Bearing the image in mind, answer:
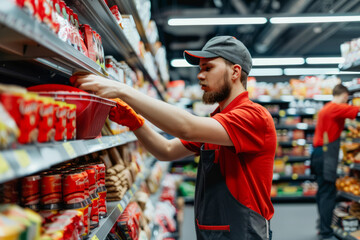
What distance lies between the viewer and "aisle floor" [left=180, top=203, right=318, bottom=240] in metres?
5.27

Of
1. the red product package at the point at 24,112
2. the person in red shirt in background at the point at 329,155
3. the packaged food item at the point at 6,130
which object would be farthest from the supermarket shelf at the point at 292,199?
the packaged food item at the point at 6,130

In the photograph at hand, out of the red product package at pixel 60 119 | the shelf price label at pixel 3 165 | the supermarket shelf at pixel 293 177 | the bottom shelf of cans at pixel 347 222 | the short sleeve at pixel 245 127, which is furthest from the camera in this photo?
the supermarket shelf at pixel 293 177

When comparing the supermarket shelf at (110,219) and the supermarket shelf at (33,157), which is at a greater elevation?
the supermarket shelf at (33,157)

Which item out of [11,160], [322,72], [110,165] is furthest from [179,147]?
[322,72]

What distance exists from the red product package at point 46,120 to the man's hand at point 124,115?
31.7 inches

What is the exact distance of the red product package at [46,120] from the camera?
940mm

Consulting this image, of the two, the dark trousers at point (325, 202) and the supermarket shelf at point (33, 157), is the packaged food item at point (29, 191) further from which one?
the dark trousers at point (325, 202)

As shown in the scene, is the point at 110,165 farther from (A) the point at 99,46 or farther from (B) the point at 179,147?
(A) the point at 99,46

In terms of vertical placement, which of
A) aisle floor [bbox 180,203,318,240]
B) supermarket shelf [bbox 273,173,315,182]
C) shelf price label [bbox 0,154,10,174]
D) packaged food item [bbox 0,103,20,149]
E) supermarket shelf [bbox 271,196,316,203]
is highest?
packaged food item [bbox 0,103,20,149]

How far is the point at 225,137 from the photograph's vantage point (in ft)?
5.44

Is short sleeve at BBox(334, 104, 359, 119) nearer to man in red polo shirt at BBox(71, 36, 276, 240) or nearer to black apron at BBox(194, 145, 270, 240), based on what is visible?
man in red polo shirt at BBox(71, 36, 276, 240)

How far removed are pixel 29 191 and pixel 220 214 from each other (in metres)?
1.00

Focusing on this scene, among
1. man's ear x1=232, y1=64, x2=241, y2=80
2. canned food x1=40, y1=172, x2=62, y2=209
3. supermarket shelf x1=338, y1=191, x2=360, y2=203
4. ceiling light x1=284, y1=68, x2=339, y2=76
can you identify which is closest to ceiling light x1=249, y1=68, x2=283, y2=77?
ceiling light x1=284, y1=68, x2=339, y2=76

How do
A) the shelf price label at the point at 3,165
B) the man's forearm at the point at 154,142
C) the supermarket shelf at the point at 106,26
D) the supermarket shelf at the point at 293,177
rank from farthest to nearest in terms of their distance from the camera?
the supermarket shelf at the point at 293,177 → the man's forearm at the point at 154,142 → the supermarket shelf at the point at 106,26 → the shelf price label at the point at 3,165
